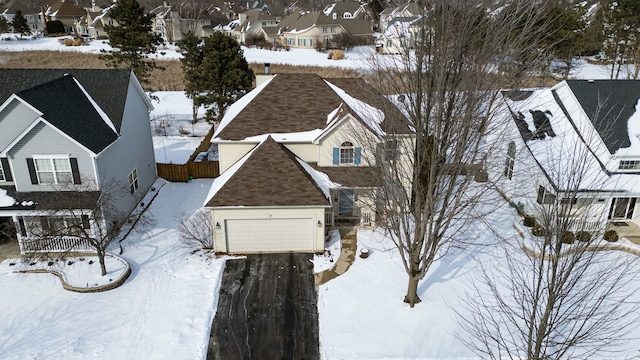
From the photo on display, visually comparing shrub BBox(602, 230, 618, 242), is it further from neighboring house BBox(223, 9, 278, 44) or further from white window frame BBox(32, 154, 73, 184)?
neighboring house BBox(223, 9, 278, 44)

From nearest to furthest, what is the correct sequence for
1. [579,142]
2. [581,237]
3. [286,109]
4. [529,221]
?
[581,237] < [579,142] < [529,221] < [286,109]

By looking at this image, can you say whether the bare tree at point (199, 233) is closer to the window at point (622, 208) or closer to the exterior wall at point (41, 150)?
the exterior wall at point (41, 150)


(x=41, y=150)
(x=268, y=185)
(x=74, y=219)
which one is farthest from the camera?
(x=268, y=185)

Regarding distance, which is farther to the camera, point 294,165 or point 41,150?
point 294,165

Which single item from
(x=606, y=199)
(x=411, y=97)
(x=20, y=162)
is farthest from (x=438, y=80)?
(x=20, y=162)

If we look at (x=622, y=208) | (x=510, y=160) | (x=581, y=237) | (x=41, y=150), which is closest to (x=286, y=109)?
(x=41, y=150)

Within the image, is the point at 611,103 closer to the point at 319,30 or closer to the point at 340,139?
the point at 340,139

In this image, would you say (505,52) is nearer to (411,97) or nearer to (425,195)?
(411,97)

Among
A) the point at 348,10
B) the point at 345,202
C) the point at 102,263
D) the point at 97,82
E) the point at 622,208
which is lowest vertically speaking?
the point at 102,263
